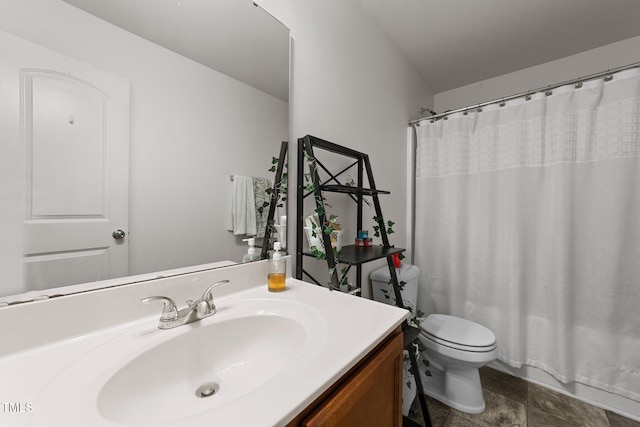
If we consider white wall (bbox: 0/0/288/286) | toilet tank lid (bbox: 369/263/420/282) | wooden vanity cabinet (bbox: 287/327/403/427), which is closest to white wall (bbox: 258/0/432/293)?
toilet tank lid (bbox: 369/263/420/282)

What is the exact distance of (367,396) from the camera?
0.57 m

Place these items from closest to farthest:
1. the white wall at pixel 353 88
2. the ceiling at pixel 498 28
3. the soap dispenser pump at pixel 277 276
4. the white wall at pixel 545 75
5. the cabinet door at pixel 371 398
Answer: the cabinet door at pixel 371 398 → the soap dispenser pump at pixel 277 276 → the white wall at pixel 353 88 → the ceiling at pixel 498 28 → the white wall at pixel 545 75

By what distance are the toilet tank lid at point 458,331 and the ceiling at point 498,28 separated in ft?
6.04

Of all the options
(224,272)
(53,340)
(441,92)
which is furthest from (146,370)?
(441,92)

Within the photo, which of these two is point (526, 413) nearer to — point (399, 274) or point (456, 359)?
point (456, 359)

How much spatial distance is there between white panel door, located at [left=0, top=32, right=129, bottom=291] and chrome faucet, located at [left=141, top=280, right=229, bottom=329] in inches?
6.2

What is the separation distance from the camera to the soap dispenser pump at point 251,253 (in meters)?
0.94

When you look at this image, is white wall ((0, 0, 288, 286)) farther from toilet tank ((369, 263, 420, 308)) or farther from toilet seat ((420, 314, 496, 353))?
toilet seat ((420, 314, 496, 353))

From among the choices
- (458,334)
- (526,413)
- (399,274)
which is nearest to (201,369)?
(399,274)

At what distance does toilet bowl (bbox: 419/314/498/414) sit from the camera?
1275 mm

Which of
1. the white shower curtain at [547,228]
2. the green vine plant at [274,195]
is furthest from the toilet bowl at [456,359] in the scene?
the green vine plant at [274,195]

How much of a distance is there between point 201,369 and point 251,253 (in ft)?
1.34

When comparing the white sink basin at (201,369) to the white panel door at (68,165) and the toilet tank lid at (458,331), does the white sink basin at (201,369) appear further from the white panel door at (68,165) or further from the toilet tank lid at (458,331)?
the toilet tank lid at (458,331)

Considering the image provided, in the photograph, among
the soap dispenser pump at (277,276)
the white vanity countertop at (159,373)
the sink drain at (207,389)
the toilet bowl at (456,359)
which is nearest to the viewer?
the white vanity countertop at (159,373)
